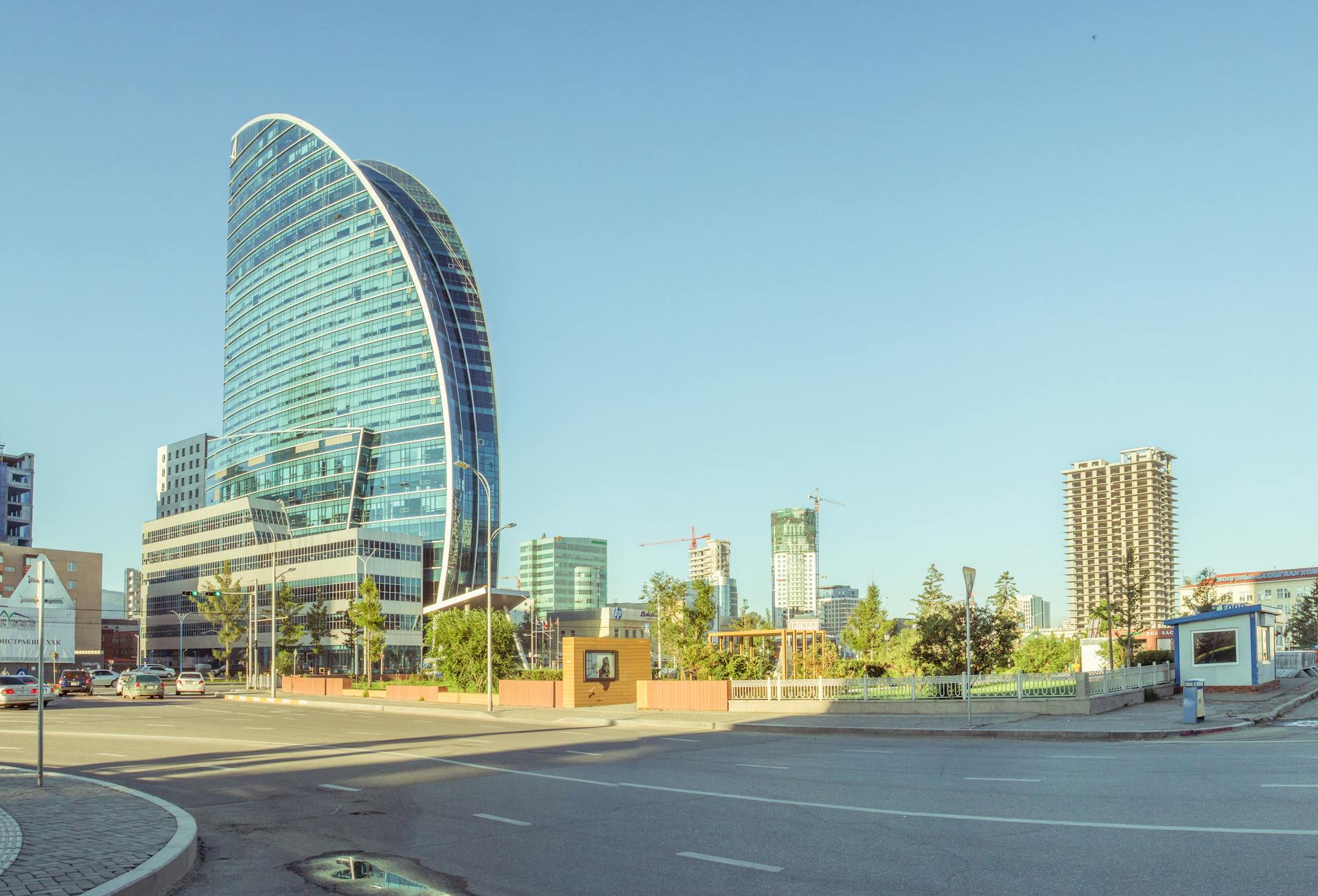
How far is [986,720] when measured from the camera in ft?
89.3

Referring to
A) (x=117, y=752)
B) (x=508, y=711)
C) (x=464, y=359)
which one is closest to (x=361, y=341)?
(x=464, y=359)

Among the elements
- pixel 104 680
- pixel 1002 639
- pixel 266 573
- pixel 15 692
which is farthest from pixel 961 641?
pixel 266 573

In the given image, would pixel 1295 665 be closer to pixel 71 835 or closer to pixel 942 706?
pixel 942 706

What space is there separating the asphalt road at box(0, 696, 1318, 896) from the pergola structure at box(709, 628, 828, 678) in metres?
13.9

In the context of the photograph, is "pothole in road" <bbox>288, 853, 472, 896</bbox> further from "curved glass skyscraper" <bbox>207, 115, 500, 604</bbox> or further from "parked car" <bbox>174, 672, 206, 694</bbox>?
"curved glass skyscraper" <bbox>207, 115, 500, 604</bbox>

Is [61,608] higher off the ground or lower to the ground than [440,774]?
higher

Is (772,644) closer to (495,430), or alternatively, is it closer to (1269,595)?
(495,430)

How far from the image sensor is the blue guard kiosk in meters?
34.2

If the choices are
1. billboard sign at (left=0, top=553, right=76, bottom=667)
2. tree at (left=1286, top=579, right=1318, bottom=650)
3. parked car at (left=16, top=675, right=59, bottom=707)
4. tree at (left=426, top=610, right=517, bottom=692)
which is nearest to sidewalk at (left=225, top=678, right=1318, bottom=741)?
tree at (left=426, top=610, right=517, bottom=692)

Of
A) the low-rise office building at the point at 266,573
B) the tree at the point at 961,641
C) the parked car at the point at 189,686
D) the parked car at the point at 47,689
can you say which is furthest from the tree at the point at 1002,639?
the low-rise office building at the point at 266,573

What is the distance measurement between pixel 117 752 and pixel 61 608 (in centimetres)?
697

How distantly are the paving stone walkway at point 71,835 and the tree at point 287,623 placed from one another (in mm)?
81413

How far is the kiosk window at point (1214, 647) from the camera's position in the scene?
114 feet

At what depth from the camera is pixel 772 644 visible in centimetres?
4122
